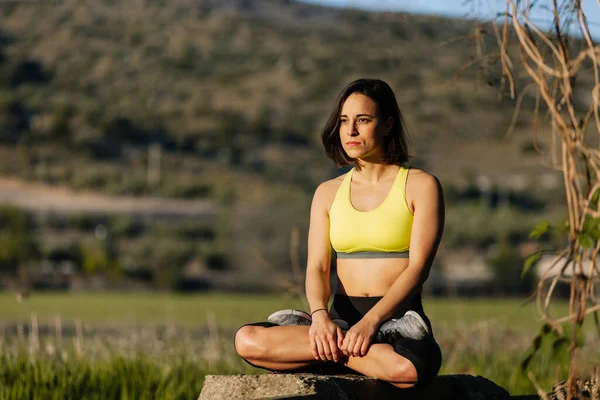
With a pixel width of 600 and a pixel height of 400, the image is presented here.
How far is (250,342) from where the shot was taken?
351cm

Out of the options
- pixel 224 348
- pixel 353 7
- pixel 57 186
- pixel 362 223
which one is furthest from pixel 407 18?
pixel 57 186

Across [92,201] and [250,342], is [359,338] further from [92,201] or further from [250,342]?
[92,201]

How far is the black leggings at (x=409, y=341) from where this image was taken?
335 cm

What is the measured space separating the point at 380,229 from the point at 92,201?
58.4 meters

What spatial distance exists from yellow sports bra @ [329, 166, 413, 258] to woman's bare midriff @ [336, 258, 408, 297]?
0.02 meters

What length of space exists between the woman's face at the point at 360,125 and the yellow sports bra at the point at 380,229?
0.55ft

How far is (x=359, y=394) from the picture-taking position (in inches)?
134

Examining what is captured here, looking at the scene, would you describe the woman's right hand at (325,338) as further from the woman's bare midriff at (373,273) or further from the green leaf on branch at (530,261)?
the green leaf on branch at (530,261)

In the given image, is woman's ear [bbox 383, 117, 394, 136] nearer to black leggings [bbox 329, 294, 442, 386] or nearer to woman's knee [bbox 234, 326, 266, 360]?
black leggings [bbox 329, 294, 442, 386]

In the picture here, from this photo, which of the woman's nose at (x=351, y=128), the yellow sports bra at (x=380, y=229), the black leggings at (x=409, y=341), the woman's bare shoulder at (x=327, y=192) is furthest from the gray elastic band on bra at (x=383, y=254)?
the woman's nose at (x=351, y=128)

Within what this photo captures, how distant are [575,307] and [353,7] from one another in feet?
4.83

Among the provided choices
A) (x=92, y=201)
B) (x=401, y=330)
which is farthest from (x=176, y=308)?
(x=92, y=201)

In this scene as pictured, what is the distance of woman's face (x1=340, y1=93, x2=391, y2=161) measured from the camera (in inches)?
144

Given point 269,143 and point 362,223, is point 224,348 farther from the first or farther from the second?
point 269,143
